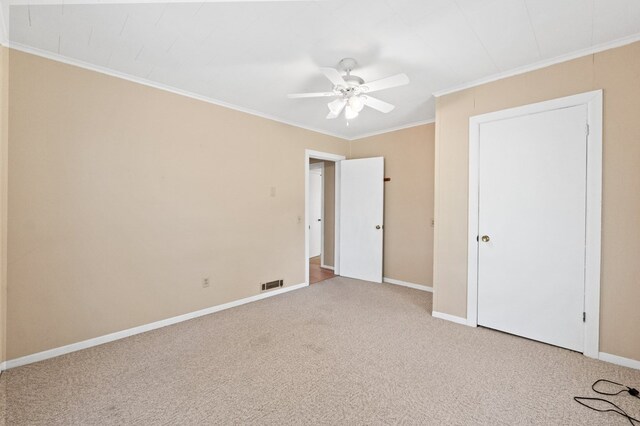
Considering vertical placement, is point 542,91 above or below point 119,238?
above

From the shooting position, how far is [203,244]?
321 cm

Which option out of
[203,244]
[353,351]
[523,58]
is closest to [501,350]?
[353,351]

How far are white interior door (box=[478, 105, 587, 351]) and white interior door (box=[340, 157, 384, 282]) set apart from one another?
1837 mm

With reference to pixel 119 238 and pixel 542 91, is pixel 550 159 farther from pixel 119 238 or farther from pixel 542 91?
pixel 119 238

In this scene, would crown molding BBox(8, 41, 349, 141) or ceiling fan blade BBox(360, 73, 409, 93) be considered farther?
crown molding BBox(8, 41, 349, 141)

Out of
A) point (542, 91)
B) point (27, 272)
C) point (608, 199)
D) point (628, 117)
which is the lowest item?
point (27, 272)

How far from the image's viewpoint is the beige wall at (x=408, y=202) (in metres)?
4.13

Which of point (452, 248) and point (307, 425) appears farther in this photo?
point (452, 248)

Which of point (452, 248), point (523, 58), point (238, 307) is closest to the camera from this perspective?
point (523, 58)

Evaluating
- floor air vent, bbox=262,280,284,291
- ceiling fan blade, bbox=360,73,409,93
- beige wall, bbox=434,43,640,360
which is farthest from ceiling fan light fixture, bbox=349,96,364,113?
floor air vent, bbox=262,280,284,291

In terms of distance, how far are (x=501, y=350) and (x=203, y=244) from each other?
314 cm

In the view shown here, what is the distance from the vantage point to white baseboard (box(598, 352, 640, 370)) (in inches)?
83.3

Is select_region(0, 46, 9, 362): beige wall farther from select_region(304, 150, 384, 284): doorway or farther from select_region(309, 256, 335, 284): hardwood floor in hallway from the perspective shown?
select_region(309, 256, 335, 284): hardwood floor in hallway

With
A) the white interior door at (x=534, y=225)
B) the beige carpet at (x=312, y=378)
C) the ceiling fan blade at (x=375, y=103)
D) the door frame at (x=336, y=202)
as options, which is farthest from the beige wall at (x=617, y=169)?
the door frame at (x=336, y=202)
